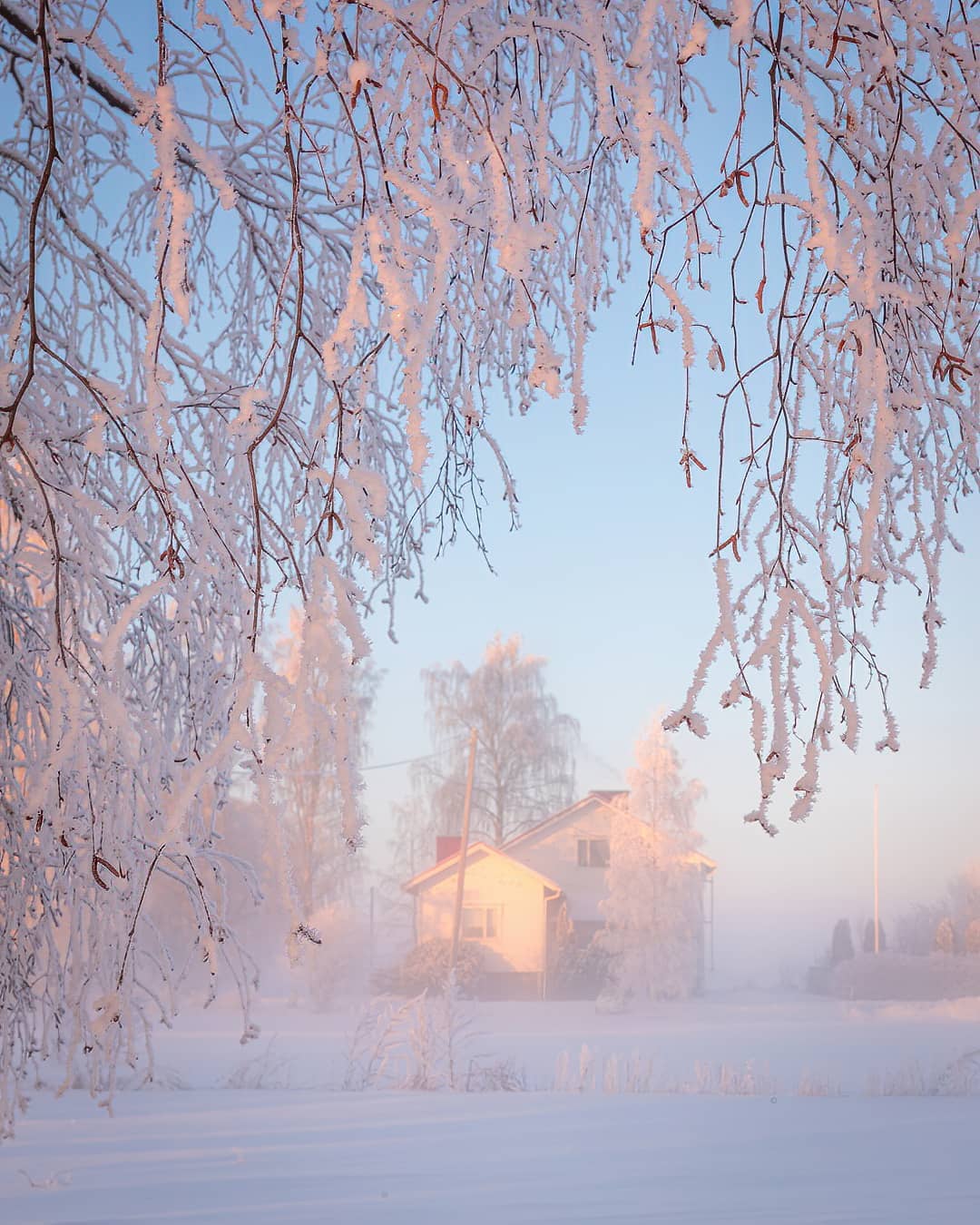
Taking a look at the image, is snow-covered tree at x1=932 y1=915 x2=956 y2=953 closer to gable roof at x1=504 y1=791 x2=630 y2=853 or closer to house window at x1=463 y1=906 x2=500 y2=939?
gable roof at x1=504 y1=791 x2=630 y2=853

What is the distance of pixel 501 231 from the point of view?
840 mm

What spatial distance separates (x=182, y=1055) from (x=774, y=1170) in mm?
7263

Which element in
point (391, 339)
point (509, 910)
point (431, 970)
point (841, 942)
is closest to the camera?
point (391, 339)

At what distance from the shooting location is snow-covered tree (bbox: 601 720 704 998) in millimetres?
16594

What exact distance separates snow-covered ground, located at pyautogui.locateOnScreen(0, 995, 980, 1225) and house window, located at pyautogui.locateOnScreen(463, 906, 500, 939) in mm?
6524

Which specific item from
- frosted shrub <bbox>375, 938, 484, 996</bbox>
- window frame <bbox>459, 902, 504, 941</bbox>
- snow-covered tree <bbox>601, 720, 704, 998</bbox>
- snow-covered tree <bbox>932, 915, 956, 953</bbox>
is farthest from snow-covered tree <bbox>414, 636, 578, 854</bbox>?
snow-covered tree <bbox>932, 915, 956, 953</bbox>

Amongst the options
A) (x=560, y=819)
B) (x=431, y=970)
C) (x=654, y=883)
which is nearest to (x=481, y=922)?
(x=431, y=970)

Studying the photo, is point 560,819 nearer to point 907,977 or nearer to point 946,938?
point 907,977

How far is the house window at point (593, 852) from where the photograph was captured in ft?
63.1

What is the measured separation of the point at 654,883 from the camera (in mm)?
16594

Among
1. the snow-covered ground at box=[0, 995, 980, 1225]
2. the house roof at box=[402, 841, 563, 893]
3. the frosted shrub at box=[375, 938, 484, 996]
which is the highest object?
the house roof at box=[402, 841, 563, 893]

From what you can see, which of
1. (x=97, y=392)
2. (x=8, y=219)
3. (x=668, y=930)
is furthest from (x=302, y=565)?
(x=668, y=930)

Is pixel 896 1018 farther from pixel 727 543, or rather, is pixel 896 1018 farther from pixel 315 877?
pixel 727 543

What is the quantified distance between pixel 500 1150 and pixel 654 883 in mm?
10396
